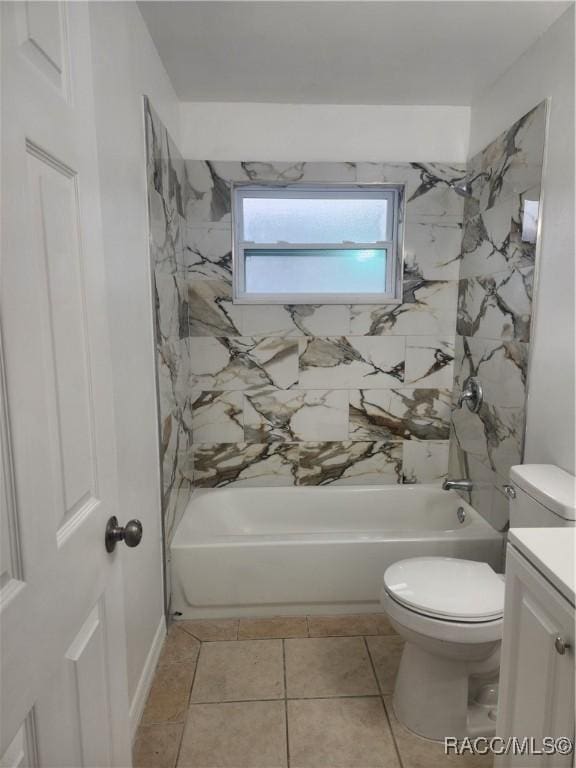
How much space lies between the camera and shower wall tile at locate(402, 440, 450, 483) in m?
2.93

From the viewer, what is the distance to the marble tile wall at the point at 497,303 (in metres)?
2.00

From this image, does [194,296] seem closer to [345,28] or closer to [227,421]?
[227,421]

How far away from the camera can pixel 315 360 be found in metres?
2.82

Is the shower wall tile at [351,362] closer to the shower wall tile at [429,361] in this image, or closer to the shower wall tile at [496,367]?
the shower wall tile at [429,361]

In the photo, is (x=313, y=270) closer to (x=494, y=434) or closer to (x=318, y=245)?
(x=318, y=245)

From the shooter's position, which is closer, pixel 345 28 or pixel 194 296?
pixel 345 28

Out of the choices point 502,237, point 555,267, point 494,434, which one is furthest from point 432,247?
point 494,434

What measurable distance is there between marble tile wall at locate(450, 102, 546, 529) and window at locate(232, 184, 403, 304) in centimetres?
44

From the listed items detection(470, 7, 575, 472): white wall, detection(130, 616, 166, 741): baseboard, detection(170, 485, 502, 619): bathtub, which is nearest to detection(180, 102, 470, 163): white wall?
detection(470, 7, 575, 472): white wall

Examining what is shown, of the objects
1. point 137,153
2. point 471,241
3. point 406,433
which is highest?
point 137,153

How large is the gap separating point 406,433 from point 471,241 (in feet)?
3.75

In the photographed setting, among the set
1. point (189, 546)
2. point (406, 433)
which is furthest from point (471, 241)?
point (189, 546)

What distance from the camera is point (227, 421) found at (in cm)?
286

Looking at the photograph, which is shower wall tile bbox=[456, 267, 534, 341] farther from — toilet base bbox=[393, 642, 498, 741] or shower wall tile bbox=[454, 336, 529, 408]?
toilet base bbox=[393, 642, 498, 741]
